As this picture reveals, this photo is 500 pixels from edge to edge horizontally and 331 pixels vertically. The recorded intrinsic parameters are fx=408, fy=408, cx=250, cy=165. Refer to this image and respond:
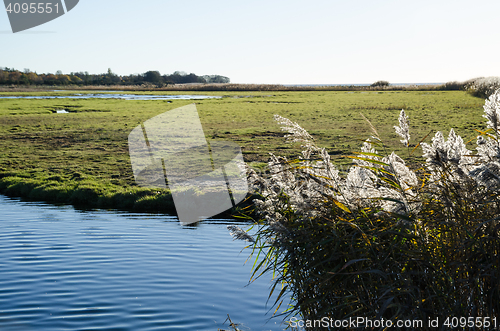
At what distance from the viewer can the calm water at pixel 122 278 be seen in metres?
6.29

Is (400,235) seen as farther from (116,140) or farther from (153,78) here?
(153,78)

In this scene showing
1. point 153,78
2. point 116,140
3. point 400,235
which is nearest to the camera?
point 400,235

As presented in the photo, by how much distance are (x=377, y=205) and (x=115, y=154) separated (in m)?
23.3

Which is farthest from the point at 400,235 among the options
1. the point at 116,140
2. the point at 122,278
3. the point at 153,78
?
the point at 153,78

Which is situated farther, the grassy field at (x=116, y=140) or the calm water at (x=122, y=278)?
the grassy field at (x=116, y=140)

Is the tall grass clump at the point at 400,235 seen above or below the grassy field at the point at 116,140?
A: above

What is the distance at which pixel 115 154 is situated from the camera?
968 inches

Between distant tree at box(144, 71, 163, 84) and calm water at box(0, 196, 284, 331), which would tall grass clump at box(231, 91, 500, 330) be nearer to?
calm water at box(0, 196, 284, 331)

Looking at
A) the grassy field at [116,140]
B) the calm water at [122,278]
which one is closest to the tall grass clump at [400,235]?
the grassy field at [116,140]

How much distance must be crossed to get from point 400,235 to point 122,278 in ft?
21.4

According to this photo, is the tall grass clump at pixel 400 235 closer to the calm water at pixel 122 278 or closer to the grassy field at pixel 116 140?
the grassy field at pixel 116 140

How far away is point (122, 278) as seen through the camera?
26.2 ft

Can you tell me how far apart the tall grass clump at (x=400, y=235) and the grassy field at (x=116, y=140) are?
9.89 ft

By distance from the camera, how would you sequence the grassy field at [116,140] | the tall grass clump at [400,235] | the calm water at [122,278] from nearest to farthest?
the tall grass clump at [400,235]
the calm water at [122,278]
the grassy field at [116,140]
